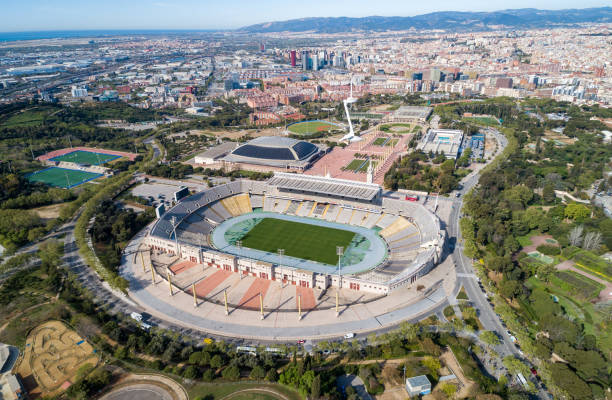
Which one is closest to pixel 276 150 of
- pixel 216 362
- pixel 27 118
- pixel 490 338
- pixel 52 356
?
pixel 216 362

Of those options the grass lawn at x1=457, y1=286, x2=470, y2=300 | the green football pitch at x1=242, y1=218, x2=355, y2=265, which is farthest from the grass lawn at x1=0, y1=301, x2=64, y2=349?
the grass lawn at x1=457, y1=286, x2=470, y2=300

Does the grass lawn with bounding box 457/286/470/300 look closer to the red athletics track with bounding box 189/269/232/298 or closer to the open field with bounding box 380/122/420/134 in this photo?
the red athletics track with bounding box 189/269/232/298

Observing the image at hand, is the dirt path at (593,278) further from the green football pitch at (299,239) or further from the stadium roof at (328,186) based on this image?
the green football pitch at (299,239)

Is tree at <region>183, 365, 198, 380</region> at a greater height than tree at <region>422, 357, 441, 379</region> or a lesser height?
greater

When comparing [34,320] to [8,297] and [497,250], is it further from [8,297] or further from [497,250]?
[497,250]

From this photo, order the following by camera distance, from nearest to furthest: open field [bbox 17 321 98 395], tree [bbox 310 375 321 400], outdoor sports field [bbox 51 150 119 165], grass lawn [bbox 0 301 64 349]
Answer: tree [bbox 310 375 321 400] → open field [bbox 17 321 98 395] → grass lawn [bbox 0 301 64 349] → outdoor sports field [bbox 51 150 119 165]

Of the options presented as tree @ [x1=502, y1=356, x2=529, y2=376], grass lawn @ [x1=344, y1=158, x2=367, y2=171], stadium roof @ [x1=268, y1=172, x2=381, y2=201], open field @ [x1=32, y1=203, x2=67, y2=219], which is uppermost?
stadium roof @ [x1=268, y1=172, x2=381, y2=201]

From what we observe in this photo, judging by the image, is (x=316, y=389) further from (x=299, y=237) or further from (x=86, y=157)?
(x=86, y=157)
